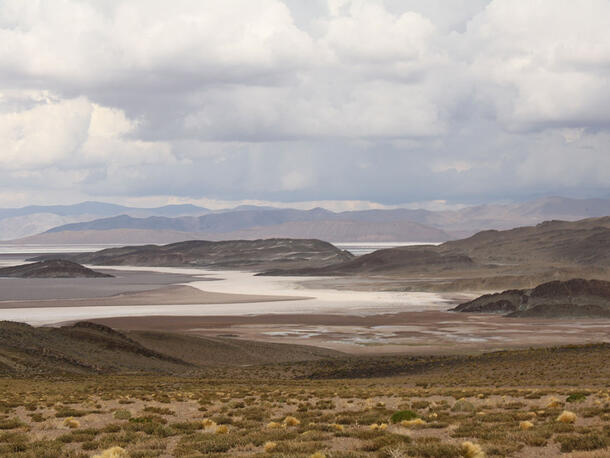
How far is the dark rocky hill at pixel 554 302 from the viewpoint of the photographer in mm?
95312

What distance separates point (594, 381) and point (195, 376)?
80.3 ft

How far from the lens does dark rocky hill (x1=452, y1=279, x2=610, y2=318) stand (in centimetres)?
9531

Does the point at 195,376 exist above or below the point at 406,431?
below

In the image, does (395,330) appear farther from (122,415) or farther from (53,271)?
(53,271)

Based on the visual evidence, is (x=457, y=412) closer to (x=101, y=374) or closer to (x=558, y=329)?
(x=101, y=374)

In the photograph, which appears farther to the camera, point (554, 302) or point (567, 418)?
point (554, 302)

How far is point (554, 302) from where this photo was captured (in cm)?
9894

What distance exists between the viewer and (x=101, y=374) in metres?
46.0

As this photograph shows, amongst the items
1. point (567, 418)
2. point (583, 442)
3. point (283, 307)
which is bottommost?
point (283, 307)

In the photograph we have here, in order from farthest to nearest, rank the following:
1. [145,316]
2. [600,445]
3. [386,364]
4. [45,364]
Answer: [145,316], [386,364], [45,364], [600,445]

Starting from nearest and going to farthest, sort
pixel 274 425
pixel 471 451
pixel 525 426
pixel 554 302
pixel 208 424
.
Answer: pixel 471 451
pixel 525 426
pixel 274 425
pixel 208 424
pixel 554 302

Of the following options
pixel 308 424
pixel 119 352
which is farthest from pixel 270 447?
pixel 119 352

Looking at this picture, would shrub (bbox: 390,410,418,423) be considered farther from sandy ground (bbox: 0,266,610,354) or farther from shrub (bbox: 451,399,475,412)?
sandy ground (bbox: 0,266,610,354)

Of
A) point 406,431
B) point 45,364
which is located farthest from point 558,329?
point 406,431
